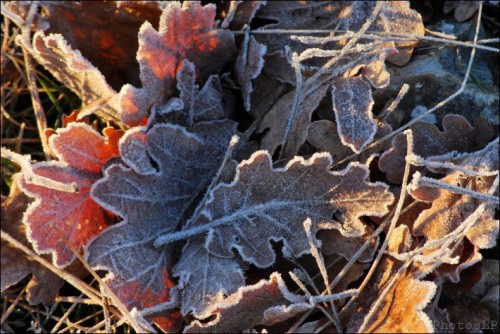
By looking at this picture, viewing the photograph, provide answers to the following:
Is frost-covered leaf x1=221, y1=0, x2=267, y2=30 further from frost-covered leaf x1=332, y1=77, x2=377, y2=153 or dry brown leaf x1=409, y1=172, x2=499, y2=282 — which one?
dry brown leaf x1=409, y1=172, x2=499, y2=282

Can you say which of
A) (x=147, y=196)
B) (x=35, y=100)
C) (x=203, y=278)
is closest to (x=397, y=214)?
(x=203, y=278)

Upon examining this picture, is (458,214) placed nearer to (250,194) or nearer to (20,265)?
(250,194)

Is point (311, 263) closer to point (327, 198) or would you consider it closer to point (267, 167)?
point (327, 198)

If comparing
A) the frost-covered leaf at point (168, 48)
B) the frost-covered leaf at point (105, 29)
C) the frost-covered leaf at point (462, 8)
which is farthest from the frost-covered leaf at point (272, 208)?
the frost-covered leaf at point (462, 8)

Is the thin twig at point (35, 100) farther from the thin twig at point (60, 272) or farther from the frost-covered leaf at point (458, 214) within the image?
the frost-covered leaf at point (458, 214)

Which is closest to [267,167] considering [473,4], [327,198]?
[327,198]

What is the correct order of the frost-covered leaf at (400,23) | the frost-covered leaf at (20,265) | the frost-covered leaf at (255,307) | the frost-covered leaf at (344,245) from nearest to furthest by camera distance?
the frost-covered leaf at (255,307) < the frost-covered leaf at (344,245) < the frost-covered leaf at (20,265) < the frost-covered leaf at (400,23)
